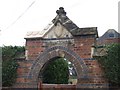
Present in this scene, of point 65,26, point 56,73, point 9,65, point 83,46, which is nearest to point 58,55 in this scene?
point 83,46

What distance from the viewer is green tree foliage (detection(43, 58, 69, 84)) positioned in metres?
15.1

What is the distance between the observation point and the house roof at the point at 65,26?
39.0 ft

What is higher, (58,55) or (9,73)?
(58,55)

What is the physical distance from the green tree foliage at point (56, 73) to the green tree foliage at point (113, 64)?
3.90 metres

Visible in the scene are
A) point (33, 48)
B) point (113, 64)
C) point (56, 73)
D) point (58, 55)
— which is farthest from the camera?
point (56, 73)

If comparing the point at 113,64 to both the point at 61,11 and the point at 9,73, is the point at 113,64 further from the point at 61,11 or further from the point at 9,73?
the point at 9,73

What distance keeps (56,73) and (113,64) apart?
5522mm

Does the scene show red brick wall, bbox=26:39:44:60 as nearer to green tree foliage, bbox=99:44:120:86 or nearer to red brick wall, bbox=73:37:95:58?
red brick wall, bbox=73:37:95:58

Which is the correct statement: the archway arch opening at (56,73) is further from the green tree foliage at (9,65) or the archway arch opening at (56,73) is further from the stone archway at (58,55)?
the green tree foliage at (9,65)

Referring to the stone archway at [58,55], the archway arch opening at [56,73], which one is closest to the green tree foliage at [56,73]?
the archway arch opening at [56,73]

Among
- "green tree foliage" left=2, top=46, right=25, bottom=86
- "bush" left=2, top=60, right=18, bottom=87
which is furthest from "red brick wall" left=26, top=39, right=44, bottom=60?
"bush" left=2, top=60, right=18, bottom=87

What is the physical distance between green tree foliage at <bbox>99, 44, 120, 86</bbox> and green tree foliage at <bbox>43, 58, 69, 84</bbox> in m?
3.90

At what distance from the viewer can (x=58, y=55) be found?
12203 millimetres

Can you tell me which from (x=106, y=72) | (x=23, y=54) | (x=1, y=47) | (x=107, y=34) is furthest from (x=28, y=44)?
(x=107, y=34)
